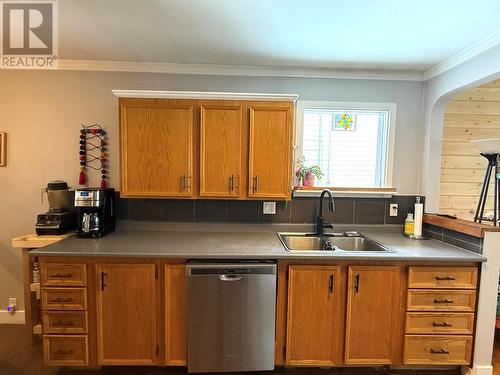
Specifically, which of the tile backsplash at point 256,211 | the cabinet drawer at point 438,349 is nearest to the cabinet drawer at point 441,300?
the cabinet drawer at point 438,349

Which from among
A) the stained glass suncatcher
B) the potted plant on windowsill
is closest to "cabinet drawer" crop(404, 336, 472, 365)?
the potted plant on windowsill

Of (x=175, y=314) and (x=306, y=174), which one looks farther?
(x=306, y=174)

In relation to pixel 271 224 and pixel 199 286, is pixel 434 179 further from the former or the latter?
pixel 199 286

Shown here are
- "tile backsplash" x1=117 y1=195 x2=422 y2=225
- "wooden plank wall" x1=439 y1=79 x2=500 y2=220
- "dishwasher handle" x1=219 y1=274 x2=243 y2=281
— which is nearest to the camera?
"dishwasher handle" x1=219 y1=274 x2=243 y2=281

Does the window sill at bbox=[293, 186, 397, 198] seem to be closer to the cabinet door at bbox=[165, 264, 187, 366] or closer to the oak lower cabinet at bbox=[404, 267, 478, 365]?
the oak lower cabinet at bbox=[404, 267, 478, 365]

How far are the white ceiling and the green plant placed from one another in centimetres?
86

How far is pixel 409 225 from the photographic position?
251 centimetres

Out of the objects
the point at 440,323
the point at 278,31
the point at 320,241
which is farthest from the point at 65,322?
the point at 440,323

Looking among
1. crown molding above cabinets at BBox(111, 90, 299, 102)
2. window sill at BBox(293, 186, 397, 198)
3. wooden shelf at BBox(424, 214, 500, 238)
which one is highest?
crown molding above cabinets at BBox(111, 90, 299, 102)

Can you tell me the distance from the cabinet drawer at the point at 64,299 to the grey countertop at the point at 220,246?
0.88 feet

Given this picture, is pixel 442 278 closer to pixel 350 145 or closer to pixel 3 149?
pixel 350 145

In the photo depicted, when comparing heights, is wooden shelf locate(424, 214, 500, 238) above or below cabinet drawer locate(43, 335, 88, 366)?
above

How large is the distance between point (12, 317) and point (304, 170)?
9.92 ft

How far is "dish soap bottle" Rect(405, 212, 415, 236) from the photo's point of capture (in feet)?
8.16
